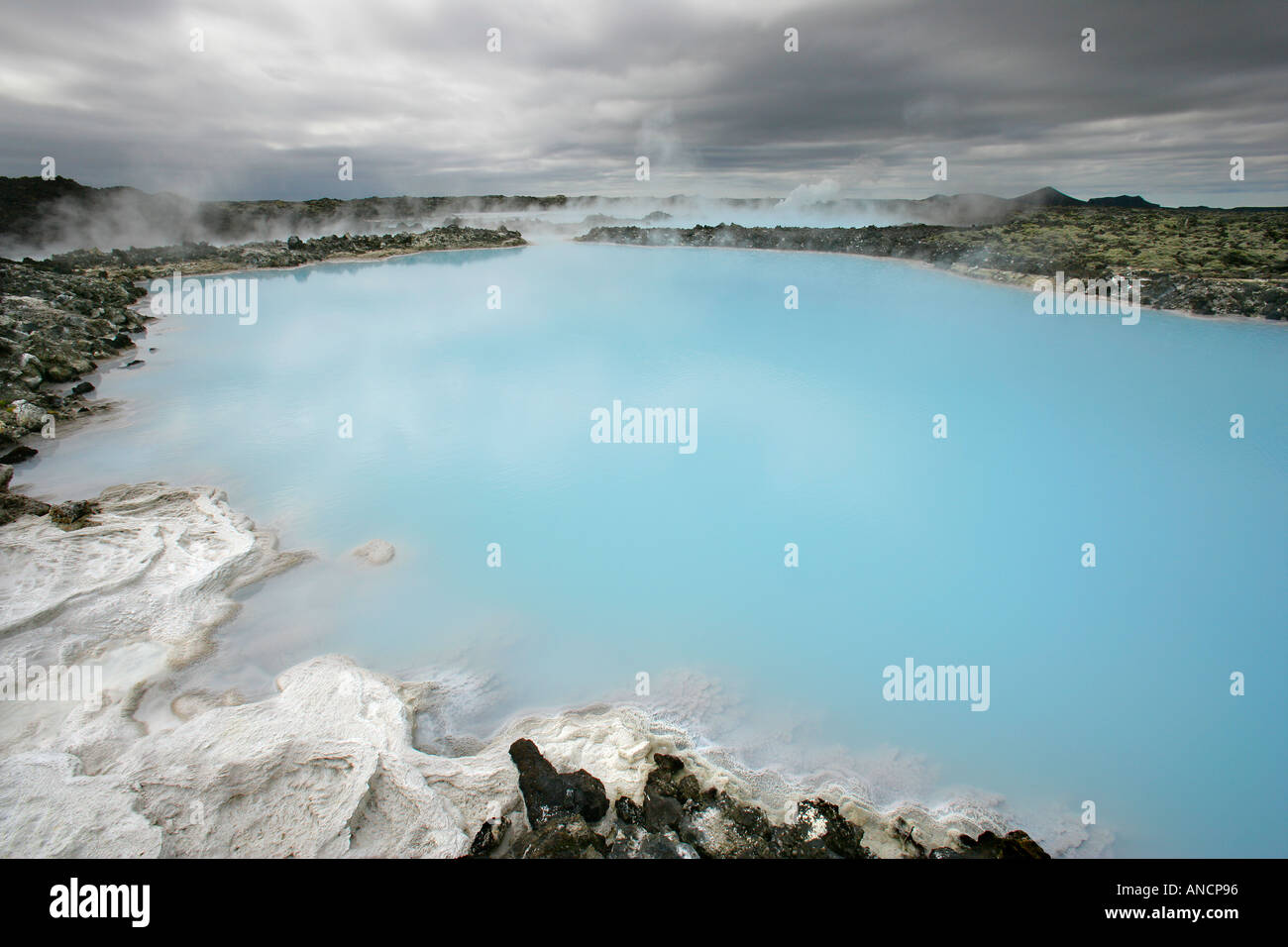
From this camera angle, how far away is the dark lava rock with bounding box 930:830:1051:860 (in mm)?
3053

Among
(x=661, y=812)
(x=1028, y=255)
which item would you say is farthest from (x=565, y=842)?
(x=1028, y=255)

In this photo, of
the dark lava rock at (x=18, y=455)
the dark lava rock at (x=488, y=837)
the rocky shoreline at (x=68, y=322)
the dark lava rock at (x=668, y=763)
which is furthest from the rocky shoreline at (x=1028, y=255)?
the dark lava rock at (x=18, y=455)

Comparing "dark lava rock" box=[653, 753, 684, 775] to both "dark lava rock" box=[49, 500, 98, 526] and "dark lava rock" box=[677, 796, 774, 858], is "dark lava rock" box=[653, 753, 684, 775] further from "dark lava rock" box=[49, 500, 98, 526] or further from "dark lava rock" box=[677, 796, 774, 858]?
"dark lava rock" box=[49, 500, 98, 526]

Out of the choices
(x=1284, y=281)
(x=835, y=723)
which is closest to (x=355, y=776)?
(x=835, y=723)

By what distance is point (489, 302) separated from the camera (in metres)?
20.3

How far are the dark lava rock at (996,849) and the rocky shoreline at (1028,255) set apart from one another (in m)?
19.2

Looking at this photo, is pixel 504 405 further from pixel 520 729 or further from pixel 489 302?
pixel 489 302

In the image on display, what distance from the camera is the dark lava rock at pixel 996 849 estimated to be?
3.05 m

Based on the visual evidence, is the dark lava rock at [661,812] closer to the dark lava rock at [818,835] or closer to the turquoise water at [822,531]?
the dark lava rock at [818,835]

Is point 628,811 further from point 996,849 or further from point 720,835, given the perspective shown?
point 996,849

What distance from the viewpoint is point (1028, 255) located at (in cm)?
2327

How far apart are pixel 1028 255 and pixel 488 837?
27450 millimetres

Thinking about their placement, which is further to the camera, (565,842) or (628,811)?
(628,811)

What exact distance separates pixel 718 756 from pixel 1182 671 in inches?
151
